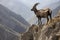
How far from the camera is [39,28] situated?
42781 millimetres

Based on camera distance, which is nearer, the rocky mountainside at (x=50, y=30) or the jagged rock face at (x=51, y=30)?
the rocky mountainside at (x=50, y=30)

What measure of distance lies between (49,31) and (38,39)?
233 inches

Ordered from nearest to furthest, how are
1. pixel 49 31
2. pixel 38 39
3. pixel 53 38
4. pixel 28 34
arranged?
pixel 53 38 → pixel 49 31 → pixel 38 39 → pixel 28 34

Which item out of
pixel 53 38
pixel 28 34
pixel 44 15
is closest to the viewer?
pixel 53 38

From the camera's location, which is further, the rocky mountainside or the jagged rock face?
the jagged rock face

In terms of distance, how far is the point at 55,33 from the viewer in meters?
35.6

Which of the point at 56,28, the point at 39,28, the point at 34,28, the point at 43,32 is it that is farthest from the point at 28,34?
the point at 56,28

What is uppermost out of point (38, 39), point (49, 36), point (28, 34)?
point (49, 36)

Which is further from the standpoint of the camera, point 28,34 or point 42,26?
point 28,34

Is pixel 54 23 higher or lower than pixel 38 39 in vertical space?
higher

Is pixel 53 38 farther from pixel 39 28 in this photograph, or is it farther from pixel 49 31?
pixel 39 28

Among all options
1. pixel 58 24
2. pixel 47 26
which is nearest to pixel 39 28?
pixel 47 26

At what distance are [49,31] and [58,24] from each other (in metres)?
2.15

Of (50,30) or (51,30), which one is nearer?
(51,30)
